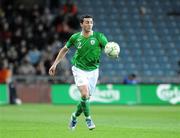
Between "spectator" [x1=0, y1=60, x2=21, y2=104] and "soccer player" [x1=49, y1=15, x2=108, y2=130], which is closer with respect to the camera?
"soccer player" [x1=49, y1=15, x2=108, y2=130]

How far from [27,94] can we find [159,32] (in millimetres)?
9650

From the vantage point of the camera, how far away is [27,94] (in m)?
31.5

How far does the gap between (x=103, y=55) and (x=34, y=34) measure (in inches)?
158

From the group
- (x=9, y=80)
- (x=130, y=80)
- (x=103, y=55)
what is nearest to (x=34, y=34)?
(x=103, y=55)

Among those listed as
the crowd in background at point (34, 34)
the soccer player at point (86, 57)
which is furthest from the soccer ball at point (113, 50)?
the crowd in background at point (34, 34)

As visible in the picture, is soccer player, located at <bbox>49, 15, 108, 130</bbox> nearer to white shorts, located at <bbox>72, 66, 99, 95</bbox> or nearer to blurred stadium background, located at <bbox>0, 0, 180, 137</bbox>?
white shorts, located at <bbox>72, 66, 99, 95</bbox>

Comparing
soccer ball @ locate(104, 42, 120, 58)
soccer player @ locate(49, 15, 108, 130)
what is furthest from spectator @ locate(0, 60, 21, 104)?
soccer ball @ locate(104, 42, 120, 58)

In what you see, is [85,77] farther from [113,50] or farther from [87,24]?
[87,24]

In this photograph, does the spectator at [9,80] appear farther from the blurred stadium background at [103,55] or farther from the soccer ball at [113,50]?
the soccer ball at [113,50]

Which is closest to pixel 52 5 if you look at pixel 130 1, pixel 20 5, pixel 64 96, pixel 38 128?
pixel 20 5

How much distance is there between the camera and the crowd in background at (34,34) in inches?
1278

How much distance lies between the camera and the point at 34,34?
34.3 metres

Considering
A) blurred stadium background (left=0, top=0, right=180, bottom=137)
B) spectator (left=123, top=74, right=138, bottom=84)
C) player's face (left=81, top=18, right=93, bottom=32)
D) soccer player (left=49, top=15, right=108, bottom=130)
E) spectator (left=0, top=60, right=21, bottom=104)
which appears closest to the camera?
player's face (left=81, top=18, right=93, bottom=32)

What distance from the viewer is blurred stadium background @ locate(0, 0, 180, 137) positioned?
1206 inches
